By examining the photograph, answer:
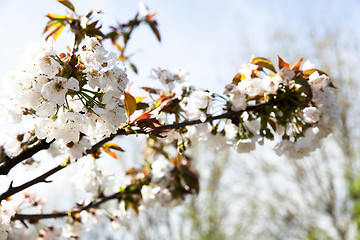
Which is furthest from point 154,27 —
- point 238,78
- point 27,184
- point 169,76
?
point 27,184

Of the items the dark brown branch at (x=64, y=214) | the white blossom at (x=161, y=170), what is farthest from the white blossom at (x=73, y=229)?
the white blossom at (x=161, y=170)

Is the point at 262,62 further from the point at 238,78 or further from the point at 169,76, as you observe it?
the point at 169,76

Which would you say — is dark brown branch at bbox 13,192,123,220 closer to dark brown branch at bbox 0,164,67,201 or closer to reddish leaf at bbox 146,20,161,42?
dark brown branch at bbox 0,164,67,201

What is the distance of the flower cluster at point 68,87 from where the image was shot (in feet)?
2.17

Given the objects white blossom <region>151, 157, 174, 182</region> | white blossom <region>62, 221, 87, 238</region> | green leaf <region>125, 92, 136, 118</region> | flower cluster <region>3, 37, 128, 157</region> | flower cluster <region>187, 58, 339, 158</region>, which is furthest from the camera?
white blossom <region>151, 157, 174, 182</region>

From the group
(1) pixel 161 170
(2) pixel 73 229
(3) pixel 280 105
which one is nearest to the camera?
(3) pixel 280 105

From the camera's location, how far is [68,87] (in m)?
0.66

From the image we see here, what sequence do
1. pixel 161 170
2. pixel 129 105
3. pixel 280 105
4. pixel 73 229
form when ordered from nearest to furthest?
pixel 129 105 → pixel 280 105 → pixel 73 229 → pixel 161 170

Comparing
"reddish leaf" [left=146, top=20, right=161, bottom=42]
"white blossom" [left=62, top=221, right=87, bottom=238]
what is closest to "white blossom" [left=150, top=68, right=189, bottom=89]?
"reddish leaf" [left=146, top=20, right=161, bottom=42]

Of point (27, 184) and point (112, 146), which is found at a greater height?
point (112, 146)

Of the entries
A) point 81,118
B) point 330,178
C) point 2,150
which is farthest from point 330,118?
point 330,178

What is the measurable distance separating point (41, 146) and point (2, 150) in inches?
6.7

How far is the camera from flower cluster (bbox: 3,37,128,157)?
26.0 inches

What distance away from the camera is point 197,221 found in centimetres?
699
